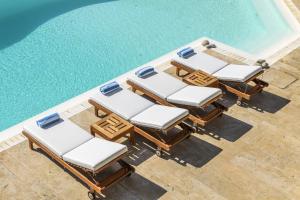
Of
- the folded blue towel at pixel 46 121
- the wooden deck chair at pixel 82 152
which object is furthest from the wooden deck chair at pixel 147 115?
the folded blue towel at pixel 46 121

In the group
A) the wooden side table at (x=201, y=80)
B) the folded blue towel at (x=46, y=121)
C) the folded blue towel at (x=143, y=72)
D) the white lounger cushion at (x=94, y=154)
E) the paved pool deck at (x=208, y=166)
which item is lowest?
Answer: the paved pool deck at (x=208, y=166)

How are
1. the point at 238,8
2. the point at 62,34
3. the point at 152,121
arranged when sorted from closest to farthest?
the point at 152,121, the point at 62,34, the point at 238,8

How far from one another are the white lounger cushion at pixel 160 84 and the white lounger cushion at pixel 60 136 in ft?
8.34

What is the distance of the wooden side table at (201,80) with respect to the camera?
1221 centimetres

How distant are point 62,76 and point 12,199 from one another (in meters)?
5.87

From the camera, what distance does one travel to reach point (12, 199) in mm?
9344

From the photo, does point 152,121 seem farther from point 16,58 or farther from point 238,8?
point 238,8

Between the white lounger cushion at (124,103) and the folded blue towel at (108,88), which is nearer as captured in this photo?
the white lounger cushion at (124,103)

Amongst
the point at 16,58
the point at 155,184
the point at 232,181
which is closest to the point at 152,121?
the point at 155,184

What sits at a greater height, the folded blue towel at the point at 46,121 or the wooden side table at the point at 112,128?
the folded blue towel at the point at 46,121

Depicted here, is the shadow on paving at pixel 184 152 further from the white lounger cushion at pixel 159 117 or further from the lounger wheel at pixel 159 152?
the white lounger cushion at pixel 159 117

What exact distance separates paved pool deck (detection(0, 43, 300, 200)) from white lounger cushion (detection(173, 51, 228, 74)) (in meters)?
1.48

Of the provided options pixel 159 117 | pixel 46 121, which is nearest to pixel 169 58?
pixel 159 117

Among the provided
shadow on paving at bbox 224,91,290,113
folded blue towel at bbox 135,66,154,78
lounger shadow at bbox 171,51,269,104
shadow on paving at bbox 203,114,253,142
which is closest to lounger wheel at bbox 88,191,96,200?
shadow on paving at bbox 203,114,253,142
